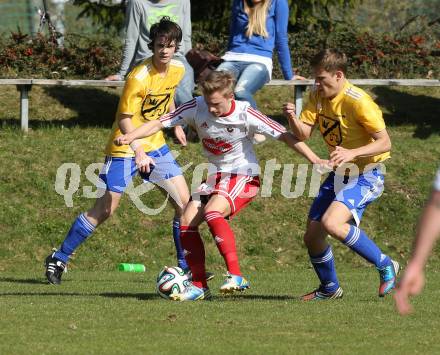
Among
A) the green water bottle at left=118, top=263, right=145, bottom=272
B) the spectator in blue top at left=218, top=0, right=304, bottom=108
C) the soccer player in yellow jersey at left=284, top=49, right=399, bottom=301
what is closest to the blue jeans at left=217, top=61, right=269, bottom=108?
the spectator in blue top at left=218, top=0, right=304, bottom=108

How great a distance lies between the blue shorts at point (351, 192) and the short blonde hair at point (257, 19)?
4.59 m

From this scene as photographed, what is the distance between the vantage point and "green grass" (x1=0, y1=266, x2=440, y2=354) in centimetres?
606

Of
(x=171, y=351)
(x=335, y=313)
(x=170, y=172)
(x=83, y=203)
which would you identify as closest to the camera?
(x=171, y=351)

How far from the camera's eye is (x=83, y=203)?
13312 millimetres

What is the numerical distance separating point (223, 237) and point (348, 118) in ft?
4.38

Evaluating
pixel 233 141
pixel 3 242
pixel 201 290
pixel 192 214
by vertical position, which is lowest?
pixel 3 242

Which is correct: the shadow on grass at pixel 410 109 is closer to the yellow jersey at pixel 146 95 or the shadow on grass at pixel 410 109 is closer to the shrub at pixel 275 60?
the shrub at pixel 275 60

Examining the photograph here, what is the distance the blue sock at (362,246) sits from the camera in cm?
823

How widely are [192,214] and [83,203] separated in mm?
5241

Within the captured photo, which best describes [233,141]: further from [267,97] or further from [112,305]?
[267,97]

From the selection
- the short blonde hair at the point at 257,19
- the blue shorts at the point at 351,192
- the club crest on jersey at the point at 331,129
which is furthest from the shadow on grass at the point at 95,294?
the short blonde hair at the point at 257,19

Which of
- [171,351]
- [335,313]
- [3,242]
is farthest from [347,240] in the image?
[3,242]

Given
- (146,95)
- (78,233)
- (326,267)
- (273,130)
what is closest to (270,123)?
(273,130)

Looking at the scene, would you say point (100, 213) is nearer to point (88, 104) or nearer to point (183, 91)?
point (183, 91)
